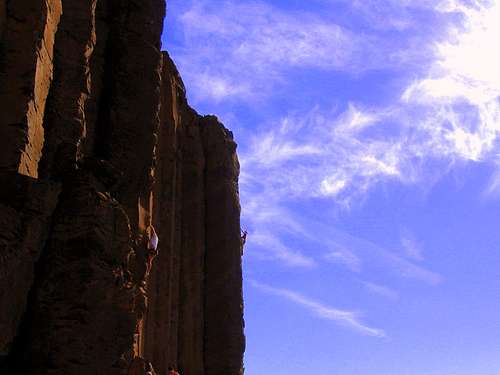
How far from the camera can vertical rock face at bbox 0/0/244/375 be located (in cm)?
781

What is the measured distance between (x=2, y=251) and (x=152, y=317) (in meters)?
11.0

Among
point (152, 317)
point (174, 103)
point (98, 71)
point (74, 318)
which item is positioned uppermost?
point (174, 103)

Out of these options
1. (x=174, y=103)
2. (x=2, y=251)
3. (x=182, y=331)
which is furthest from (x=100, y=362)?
(x=174, y=103)

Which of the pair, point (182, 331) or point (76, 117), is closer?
point (76, 117)

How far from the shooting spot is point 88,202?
838cm

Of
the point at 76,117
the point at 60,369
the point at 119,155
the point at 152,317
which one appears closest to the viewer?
the point at 60,369

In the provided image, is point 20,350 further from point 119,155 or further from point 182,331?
point 182,331

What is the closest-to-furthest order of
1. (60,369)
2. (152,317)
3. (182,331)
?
(60,369) < (152,317) < (182,331)

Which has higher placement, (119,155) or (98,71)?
(98,71)

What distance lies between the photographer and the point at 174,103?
72.9 feet

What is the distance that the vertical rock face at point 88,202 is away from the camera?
25.6ft

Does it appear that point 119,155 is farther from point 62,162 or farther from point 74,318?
point 74,318

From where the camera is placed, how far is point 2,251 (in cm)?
754

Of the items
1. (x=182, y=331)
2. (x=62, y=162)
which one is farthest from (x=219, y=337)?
(x=62, y=162)
